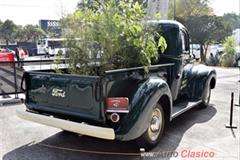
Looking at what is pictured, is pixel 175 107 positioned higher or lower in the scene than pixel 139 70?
lower

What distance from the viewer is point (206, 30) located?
24.6m

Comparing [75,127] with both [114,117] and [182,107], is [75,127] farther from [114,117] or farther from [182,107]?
[182,107]

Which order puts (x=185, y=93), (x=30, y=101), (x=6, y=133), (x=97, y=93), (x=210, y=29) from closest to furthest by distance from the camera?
(x=97, y=93), (x=30, y=101), (x=6, y=133), (x=185, y=93), (x=210, y=29)

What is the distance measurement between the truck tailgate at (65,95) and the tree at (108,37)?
49 cm

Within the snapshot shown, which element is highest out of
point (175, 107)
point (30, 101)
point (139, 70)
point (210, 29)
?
point (210, 29)

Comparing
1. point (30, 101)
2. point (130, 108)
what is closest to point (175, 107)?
point (130, 108)

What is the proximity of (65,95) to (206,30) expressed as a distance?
23.4m

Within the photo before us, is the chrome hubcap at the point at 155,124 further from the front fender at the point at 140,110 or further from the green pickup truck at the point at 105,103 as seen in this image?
the front fender at the point at 140,110

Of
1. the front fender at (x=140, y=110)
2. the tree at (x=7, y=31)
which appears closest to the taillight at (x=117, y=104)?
the front fender at (x=140, y=110)

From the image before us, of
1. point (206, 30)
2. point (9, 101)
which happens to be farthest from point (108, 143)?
point (206, 30)

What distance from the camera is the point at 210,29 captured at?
969 inches

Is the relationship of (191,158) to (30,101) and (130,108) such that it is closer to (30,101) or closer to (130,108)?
(130,108)

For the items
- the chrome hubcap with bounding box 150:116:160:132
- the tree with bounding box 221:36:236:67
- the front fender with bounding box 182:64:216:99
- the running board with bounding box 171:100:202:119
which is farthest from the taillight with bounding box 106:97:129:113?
the tree with bounding box 221:36:236:67

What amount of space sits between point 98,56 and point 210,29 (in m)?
23.0
